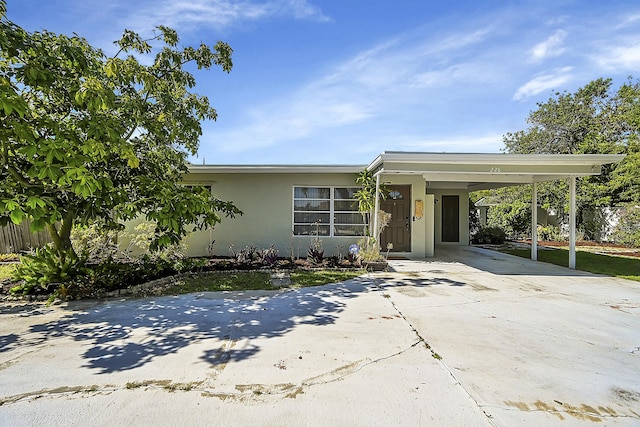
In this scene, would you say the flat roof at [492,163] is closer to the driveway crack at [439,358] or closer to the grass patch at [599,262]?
the grass patch at [599,262]

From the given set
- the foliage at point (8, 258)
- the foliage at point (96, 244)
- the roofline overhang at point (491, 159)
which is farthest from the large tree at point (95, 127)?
the foliage at point (8, 258)

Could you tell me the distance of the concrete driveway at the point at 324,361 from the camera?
2387mm

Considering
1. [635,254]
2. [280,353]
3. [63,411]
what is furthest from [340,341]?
[635,254]

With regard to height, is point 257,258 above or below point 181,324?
above

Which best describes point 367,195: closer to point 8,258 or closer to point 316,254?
point 316,254

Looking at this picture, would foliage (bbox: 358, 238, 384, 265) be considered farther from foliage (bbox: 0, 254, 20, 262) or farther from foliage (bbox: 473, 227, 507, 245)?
foliage (bbox: 0, 254, 20, 262)

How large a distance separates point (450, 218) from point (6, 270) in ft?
50.3

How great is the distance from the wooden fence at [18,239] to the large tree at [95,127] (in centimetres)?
623

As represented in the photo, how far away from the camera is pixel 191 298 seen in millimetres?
5691

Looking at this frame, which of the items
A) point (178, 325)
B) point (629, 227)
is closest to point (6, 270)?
point (178, 325)

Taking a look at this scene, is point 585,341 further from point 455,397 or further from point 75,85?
point 75,85

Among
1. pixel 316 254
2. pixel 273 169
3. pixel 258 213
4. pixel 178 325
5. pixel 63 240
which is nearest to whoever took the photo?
pixel 178 325

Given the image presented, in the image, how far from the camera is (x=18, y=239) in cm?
1054

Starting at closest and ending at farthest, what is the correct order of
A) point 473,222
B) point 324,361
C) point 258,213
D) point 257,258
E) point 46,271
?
point 324,361 < point 46,271 < point 257,258 < point 258,213 < point 473,222
